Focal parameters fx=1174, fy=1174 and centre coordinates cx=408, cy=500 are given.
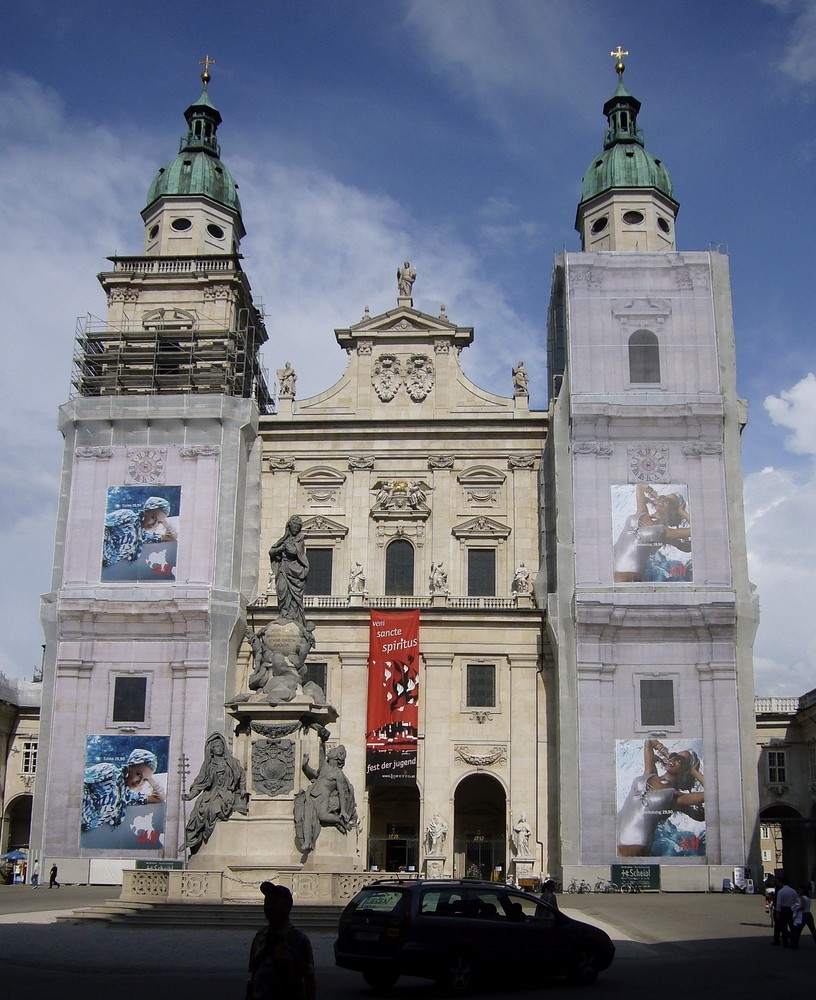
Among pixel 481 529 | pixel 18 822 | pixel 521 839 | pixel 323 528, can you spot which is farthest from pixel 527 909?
pixel 18 822

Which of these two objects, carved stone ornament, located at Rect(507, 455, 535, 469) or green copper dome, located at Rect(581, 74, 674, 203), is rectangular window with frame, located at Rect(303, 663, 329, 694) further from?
green copper dome, located at Rect(581, 74, 674, 203)

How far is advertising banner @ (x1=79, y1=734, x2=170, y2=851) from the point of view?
123ft

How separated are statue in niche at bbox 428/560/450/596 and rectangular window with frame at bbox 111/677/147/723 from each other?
10343mm

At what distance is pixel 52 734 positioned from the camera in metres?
38.9

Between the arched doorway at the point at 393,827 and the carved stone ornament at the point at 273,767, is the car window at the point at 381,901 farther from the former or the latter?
the arched doorway at the point at 393,827

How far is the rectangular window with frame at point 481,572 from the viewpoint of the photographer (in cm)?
4238

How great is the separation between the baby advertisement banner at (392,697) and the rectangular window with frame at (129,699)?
758cm

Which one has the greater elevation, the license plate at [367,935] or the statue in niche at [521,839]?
the statue in niche at [521,839]

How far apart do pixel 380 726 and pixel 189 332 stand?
16495 millimetres

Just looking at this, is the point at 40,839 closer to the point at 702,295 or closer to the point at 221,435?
the point at 221,435

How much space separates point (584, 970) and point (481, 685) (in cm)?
2693

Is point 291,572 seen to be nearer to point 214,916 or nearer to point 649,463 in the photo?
point 214,916

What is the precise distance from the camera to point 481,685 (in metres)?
40.7

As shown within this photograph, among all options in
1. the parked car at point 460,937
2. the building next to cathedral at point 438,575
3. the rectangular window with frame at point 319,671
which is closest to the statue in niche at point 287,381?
the building next to cathedral at point 438,575
